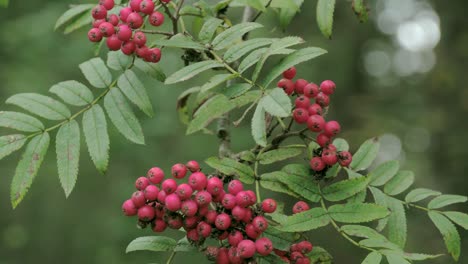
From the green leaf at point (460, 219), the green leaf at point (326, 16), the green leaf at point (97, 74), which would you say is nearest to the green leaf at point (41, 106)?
the green leaf at point (97, 74)

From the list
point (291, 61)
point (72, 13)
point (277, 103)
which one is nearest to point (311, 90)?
point (291, 61)

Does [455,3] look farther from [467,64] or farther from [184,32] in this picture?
[184,32]

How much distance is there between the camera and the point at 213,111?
1552 millimetres

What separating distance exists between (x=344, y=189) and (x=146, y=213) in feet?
1.89

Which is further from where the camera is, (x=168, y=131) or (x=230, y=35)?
(x=168, y=131)

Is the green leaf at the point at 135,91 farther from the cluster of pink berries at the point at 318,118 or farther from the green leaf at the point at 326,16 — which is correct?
the green leaf at the point at 326,16

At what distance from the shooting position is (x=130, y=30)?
176cm

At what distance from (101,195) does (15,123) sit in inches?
191

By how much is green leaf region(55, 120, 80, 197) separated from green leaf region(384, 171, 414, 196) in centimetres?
101

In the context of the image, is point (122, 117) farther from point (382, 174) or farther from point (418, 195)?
point (418, 195)

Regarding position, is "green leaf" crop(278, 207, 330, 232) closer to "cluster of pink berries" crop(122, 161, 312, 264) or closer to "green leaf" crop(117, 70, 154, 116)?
"cluster of pink berries" crop(122, 161, 312, 264)

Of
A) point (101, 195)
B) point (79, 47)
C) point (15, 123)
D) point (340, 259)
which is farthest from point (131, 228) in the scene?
point (15, 123)

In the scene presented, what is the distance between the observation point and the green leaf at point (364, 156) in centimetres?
195

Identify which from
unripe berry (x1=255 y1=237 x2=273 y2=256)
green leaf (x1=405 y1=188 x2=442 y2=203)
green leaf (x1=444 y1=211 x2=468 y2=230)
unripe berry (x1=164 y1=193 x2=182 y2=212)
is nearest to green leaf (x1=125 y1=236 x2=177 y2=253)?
unripe berry (x1=164 y1=193 x2=182 y2=212)
